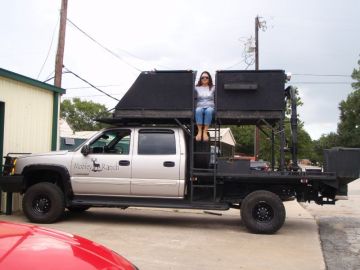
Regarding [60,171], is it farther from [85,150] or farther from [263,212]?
[263,212]

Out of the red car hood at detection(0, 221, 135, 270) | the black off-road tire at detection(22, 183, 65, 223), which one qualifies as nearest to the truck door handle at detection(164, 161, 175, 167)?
the black off-road tire at detection(22, 183, 65, 223)

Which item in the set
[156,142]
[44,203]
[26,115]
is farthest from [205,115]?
[26,115]

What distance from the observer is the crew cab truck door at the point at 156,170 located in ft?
32.0

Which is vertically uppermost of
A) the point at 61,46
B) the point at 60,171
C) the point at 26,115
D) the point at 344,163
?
the point at 61,46

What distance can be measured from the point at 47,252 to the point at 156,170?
6.87 meters

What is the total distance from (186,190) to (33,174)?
10.1ft

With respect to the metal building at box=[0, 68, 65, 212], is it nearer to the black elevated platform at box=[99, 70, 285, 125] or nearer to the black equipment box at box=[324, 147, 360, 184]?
the black elevated platform at box=[99, 70, 285, 125]

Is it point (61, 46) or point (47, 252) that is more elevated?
point (61, 46)

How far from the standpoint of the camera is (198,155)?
33.0ft

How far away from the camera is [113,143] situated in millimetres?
10258

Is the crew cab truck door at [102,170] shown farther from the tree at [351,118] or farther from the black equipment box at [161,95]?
the tree at [351,118]

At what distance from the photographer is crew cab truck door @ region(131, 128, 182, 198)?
32.0 ft

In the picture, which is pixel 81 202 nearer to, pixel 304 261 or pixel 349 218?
pixel 304 261

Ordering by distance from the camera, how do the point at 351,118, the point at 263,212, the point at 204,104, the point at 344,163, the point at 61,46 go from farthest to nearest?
the point at 351,118
the point at 61,46
the point at 204,104
the point at 263,212
the point at 344,163
